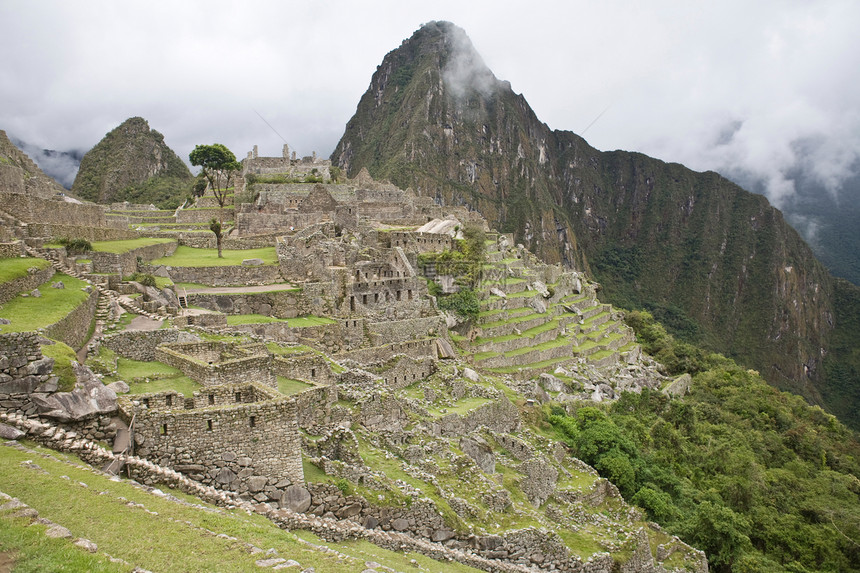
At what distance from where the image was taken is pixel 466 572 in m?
10.9

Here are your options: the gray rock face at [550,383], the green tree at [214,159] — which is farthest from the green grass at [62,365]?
the green tree at [214,159]

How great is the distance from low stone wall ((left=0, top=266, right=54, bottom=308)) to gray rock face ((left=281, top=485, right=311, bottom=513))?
9.71 metres

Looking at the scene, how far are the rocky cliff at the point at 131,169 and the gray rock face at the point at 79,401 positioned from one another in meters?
71.6

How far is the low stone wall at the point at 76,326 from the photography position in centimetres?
1204

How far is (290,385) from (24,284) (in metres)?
8.52

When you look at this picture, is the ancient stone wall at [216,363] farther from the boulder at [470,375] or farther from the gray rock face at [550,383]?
the gray rock face at [550,383]

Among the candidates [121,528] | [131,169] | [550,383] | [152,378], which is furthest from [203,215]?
[131,169]

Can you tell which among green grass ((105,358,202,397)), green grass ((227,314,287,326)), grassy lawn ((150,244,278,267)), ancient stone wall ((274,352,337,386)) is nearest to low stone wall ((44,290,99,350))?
green grass ((105,358,202,397))

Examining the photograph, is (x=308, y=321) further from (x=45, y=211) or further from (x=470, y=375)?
(x=45, y=211)

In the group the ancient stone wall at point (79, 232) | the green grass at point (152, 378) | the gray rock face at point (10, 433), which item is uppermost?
the ancient stone wall at point (79, 232)

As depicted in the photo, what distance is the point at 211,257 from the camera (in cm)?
3000

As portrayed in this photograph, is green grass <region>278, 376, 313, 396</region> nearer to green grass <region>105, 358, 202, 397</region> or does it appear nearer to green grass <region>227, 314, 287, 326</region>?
green grass <region>105, 358, 202, 397</region>

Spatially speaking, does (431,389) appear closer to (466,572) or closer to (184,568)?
(466,572)

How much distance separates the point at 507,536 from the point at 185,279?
19.0 meters
